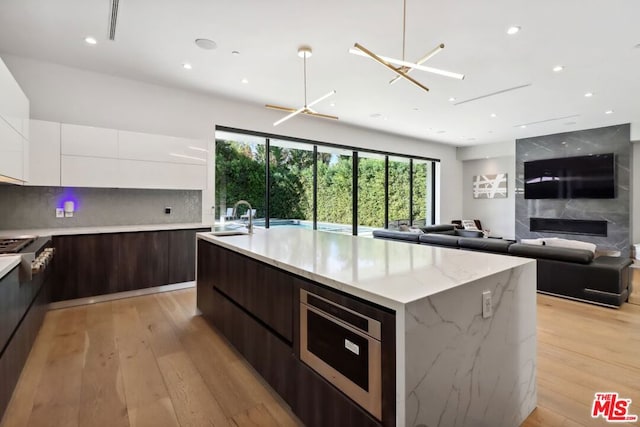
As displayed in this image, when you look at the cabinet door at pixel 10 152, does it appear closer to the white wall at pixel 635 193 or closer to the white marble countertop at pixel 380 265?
the white marble countertop at pixel 380 265

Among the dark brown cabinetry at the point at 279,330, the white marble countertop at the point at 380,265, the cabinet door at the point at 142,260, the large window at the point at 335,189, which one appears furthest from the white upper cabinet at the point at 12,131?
the large window at the point at 335,189

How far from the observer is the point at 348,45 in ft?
10.9

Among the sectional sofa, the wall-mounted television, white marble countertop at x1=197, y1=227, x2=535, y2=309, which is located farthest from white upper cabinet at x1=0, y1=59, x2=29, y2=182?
the wall-mounted television

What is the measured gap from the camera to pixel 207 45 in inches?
130

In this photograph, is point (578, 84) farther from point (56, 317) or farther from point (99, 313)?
point (56, 317)

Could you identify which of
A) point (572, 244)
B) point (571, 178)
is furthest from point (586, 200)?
point (572, 244)

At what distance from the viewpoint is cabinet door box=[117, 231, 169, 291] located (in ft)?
12.5

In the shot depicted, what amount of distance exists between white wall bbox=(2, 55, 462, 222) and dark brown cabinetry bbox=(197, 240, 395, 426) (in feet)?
8.57

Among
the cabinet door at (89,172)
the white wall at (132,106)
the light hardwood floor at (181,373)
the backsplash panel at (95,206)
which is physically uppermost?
the white wall at (132,106)

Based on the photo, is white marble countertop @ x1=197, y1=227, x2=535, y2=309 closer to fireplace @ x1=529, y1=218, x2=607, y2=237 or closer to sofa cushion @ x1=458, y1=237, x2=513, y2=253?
sofa cushion @ x1=458, y1=237, x2=513, y2=253

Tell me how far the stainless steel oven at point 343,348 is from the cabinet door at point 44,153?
11.7 ft

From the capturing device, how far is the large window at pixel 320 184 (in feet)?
17.9

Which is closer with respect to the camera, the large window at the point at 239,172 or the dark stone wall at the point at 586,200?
the large window at the point at 239,172

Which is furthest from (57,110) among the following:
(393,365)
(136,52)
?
(393,365)
